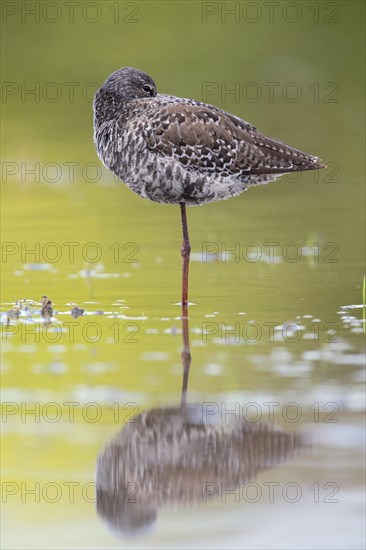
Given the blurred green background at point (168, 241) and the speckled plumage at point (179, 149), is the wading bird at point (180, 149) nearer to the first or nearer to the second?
the speckled plumage at point (179, 149)

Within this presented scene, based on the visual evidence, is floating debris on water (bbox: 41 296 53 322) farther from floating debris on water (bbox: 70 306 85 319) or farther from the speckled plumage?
the speckled plumage

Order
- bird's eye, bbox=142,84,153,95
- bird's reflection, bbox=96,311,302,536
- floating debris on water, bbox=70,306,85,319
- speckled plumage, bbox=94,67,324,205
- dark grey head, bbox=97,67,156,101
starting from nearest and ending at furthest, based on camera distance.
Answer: bird's reflection, bbox=96,311,302,536 < floating debris on water, bbox=70,306,85,319 < speckled plumage, bbox=94,67,324,205 < dark grey head, bbox=97,67,156,101 < bird's eye, bbox=142,84,153,95

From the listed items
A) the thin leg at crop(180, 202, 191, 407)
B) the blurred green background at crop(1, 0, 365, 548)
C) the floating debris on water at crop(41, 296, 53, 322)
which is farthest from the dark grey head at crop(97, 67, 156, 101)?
the floating debris on water at crop(41, 296, 53, 322)

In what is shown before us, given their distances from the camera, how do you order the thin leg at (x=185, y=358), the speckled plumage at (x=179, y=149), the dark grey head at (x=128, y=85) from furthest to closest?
the dark grey head at (x=128, y=85) → the speckled plumage at (x=179, y=149) → the thin leg at (x=185, y=358)

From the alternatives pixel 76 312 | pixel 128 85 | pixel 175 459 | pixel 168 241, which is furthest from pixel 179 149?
pixel 175 459

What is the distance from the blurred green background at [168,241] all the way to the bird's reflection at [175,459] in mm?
121

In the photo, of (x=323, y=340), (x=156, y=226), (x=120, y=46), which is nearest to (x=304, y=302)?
(x=323, y=340)

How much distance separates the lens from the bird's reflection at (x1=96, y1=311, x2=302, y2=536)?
597cm

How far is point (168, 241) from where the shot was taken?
13.0m

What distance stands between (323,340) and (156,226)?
512 centimetres

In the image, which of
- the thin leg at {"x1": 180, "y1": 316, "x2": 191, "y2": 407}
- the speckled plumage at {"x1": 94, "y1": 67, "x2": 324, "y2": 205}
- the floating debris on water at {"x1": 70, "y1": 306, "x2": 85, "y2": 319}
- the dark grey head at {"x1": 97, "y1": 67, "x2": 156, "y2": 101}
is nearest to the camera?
the thin leg at {"x1": 180, "y1": 316, "x2": 191, "y2": 407}

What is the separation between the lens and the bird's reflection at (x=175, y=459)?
5.97 metres

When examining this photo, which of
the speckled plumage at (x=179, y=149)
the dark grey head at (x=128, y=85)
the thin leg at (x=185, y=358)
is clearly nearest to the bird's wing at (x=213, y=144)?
the speckled plumage at (x=179, y=149)

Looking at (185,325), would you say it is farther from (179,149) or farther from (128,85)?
(128,85)
